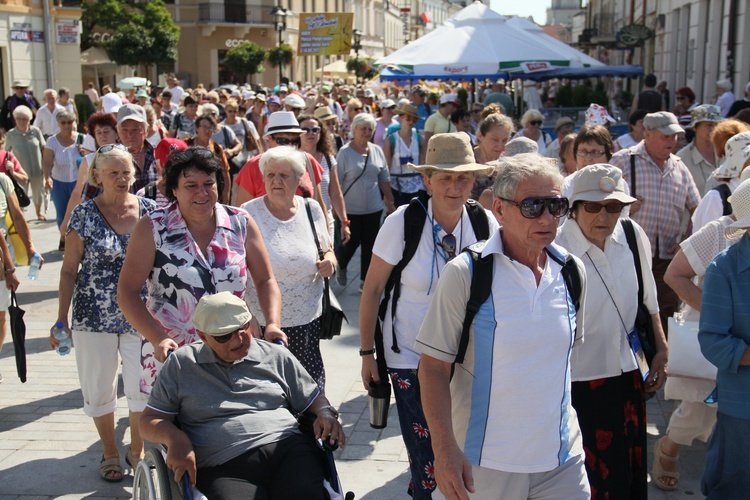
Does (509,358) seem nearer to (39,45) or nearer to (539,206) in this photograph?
(539,206)

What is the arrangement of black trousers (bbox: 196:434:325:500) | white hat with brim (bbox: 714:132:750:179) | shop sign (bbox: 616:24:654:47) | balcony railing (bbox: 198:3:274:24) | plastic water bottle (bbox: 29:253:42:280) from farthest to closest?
1. balcony railing (bbox: 198:3:274:24)
2. shop sign (bbox: 616:24:654:47)
3. plastic water bottle (bbox: 29:253:42:280)
4. white hat with brim (bbox: 714:132:750:179)
5. black trousers (bbox: 196:434:325:500)

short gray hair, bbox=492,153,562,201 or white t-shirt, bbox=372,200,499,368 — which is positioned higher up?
short gray hair, bbox=492,153,562,201

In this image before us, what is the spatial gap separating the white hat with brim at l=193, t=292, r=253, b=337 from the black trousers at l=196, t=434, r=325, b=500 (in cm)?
51

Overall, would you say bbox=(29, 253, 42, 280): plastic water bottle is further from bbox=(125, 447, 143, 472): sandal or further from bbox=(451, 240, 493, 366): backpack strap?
bbox=(451, 240, 493, 366): backpack strap

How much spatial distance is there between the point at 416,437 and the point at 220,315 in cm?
103

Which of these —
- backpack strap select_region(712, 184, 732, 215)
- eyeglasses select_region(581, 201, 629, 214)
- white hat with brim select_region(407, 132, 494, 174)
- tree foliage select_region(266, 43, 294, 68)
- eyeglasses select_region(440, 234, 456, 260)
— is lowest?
eyeglasses select_region(440, 234, 456, 260)

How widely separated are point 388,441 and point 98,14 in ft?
135

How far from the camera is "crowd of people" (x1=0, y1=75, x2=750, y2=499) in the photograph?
2998 millimetres

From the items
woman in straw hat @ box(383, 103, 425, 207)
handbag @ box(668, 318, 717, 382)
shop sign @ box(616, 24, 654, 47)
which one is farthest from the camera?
shop sign @ box(616, 24, 654, 47)

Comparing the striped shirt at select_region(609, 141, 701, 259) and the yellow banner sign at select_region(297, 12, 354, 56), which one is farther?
the yellow banner sign at select_region(297, 12, 354, 56)

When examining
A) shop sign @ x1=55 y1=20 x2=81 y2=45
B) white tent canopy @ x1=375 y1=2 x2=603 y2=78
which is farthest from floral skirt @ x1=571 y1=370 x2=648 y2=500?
shop sign @ x1=55 y1=20 x2=81 y2=45

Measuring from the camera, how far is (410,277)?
159 inches

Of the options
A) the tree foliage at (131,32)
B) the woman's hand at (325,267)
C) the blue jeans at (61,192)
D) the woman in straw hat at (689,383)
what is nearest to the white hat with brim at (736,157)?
the woman in straw hat at (689,383)

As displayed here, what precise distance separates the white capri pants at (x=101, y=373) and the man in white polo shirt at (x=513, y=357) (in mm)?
2585
